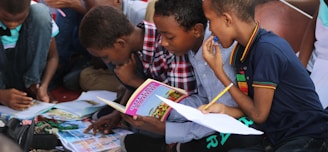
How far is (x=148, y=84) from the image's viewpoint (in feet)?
5.41

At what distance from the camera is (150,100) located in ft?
5.59

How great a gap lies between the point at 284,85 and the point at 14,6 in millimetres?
1197

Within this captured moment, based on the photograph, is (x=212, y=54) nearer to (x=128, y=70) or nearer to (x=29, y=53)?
(x=128, y=70)

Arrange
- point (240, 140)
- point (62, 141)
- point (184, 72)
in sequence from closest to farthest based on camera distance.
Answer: point (240, 140)
point (184, 72)
point (62, 141)

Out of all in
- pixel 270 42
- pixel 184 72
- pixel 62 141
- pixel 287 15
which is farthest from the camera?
pixel 287 15

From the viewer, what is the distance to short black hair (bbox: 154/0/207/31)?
168cm

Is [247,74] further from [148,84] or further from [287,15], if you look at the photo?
[287,15]

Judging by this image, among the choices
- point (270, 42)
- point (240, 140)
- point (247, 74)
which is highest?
point (270, 42)

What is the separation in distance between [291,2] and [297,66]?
110 centimetres

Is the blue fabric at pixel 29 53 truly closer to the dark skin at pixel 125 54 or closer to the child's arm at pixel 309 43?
the dark skin at pixel 125 54

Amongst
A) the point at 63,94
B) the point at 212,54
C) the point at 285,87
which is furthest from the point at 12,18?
the point at 285,87

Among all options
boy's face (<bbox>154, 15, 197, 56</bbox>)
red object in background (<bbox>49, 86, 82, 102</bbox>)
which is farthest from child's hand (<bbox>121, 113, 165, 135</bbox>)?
red object in background (<bbox>49, 86, 82, 102</bbox>)

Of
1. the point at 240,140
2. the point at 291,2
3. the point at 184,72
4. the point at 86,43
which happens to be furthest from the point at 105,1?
the point at 240,140

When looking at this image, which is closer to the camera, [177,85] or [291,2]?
[177,85]
